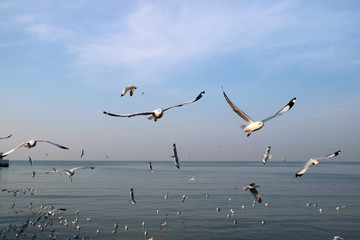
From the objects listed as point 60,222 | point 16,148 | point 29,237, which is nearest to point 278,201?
point 60,222

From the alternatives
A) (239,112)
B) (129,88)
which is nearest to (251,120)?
(239,112)

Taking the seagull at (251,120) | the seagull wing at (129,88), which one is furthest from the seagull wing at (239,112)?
the seagull wing at (129,88)

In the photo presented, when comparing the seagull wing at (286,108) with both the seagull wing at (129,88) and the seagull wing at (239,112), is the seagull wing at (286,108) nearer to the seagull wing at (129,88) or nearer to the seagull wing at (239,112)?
the seagull wing at (239,112)

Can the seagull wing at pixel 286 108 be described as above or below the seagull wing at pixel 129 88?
below

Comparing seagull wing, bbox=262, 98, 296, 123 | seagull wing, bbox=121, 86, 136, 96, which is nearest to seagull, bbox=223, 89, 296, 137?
seagull wing, bbox=262, 98, 296, 123

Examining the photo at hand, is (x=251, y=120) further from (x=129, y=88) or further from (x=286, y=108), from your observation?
(x=129, y=88)

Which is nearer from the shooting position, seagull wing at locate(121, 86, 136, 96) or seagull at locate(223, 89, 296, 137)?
seagull at locate(223, 89, 296, 137)

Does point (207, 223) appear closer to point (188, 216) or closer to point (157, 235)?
point (188, 216)

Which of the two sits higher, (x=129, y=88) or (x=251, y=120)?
(x=129, y=88)

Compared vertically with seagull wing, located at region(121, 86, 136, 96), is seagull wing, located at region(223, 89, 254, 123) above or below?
below

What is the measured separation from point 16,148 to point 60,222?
54.2 feet

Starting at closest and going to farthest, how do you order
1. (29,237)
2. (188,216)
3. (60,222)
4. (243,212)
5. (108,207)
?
(29,237)
(60,222)
(188,216)
(243,212)
(108,207)

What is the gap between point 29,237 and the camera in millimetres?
24125

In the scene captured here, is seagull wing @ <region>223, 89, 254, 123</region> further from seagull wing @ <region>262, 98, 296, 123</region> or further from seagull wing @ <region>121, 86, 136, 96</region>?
seagull wing @ <region>121, 86, 136, 96</region>
